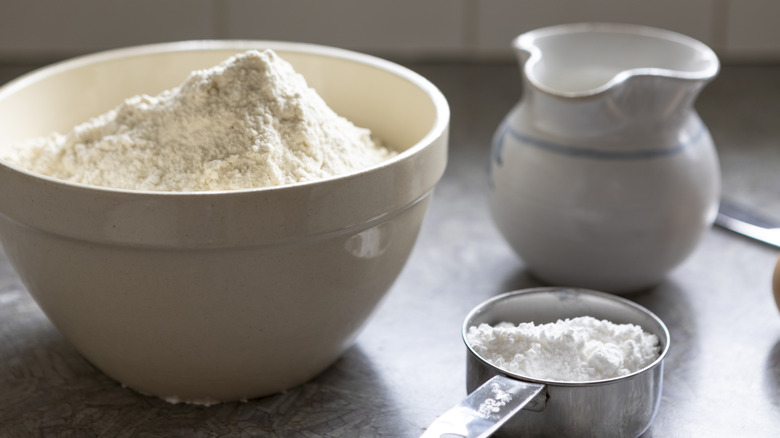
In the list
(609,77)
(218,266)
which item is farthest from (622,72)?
(218,266)

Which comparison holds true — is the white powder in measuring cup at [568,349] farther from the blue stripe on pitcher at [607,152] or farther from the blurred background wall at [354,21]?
the blurred background wall at [354,21]

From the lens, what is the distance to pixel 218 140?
63 cm

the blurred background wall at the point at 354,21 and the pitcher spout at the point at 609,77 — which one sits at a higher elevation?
the pitcher spout at the point at 609,77

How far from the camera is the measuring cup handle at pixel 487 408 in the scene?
531mm

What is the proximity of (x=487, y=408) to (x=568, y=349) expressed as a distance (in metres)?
0.08

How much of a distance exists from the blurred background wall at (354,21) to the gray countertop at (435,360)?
1.30 feet

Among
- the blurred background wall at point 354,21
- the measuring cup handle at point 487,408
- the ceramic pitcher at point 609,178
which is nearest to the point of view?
the measuring cup handle at point 487,408

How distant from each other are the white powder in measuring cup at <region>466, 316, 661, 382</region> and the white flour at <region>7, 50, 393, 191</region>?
16 centimetres

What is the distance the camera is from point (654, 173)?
2.48 feet

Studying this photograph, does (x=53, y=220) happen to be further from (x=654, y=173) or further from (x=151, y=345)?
(x=654, y=173)

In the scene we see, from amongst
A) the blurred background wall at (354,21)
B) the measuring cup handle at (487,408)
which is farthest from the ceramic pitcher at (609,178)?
the blurred background wall at (354,21)

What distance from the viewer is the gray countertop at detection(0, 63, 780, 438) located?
25.2 inches

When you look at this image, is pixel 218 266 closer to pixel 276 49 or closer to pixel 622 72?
pixel 276 49

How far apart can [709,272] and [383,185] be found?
40 cm
